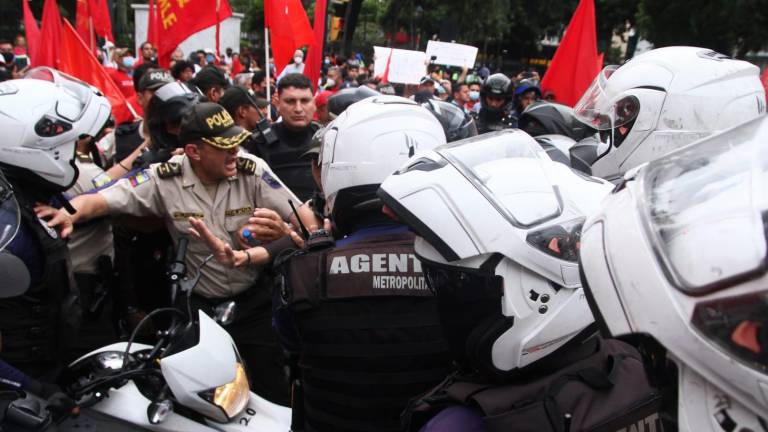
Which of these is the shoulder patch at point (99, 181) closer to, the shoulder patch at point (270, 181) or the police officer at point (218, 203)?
the police officer at point (218, 203)

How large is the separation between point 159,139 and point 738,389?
14.4ft

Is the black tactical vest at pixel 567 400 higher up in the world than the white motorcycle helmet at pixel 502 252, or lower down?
lower down

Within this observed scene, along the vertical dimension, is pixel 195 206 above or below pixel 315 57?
above

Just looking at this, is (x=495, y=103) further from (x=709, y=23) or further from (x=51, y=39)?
(x=709, y=23)

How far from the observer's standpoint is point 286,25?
6.71 meters

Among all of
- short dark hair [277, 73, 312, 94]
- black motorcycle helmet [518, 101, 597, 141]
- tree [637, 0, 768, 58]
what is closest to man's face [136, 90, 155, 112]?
short dark hair [277, 73, 312, 94]

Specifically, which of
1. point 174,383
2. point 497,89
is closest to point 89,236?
point 174,383

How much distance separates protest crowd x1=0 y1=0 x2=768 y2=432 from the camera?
0.92 meters

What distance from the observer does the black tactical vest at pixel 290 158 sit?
4.84 m

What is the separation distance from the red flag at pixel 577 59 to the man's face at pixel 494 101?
0.53 metres

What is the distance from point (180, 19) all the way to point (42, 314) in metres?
5.05

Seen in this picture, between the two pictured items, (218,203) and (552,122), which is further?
(552,122)

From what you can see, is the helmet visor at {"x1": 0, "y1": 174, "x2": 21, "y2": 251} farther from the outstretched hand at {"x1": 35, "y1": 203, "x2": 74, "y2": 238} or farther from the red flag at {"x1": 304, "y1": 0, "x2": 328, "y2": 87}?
the red flag at {"x1": 304, "y1": 0, "x2": 328, "y2": 87}

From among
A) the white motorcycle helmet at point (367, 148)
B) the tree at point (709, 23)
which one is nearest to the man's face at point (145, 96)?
the white motorcycle helmet at point (367, 148)
